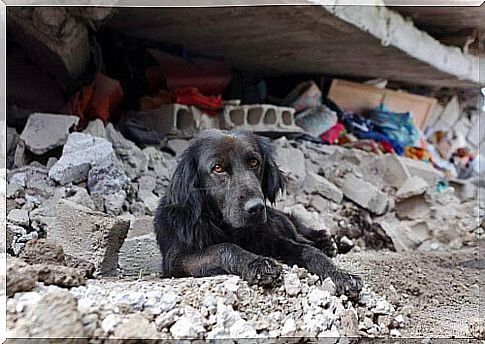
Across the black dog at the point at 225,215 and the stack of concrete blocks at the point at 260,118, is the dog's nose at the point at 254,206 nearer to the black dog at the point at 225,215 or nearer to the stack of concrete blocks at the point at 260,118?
the black dog at the point at 225,215

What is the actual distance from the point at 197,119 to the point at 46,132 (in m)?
1.32

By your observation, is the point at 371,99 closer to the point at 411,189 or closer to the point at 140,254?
the point at 411,189

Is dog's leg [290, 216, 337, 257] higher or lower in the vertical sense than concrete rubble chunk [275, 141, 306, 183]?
lower

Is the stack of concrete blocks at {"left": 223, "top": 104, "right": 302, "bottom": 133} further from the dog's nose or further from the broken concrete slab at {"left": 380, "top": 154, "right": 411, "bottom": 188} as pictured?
the dog's nose

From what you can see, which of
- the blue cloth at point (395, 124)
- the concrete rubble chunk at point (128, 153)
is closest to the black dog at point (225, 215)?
the concrete rubble chunk at point (128, 153)

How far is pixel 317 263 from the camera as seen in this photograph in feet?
9.84

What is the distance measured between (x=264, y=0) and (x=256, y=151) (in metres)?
1.82

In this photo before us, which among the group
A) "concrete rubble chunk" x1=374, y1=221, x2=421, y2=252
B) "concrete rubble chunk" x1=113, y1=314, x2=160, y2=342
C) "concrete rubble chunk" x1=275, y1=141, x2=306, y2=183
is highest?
"concrete rubble chunk" x1=275, y1=141, x2=306, y2=183

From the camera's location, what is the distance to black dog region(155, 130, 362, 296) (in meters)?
2.89

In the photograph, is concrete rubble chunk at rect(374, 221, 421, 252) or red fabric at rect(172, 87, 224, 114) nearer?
concrete rubble chunk at rect(374, 221, 421, 252)

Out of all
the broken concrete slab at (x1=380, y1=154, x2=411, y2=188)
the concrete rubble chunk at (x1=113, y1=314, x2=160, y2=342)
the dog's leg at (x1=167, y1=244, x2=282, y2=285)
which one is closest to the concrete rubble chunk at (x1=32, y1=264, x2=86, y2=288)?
the concrete rubble chunk at (x1=113, y1=314, x2=160, y2=342)

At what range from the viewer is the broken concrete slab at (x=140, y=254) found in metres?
3.48

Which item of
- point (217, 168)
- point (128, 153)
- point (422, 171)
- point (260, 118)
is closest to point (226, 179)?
point (217, 168)

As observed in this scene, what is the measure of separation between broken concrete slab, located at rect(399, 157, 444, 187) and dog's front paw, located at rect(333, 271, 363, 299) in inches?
153
